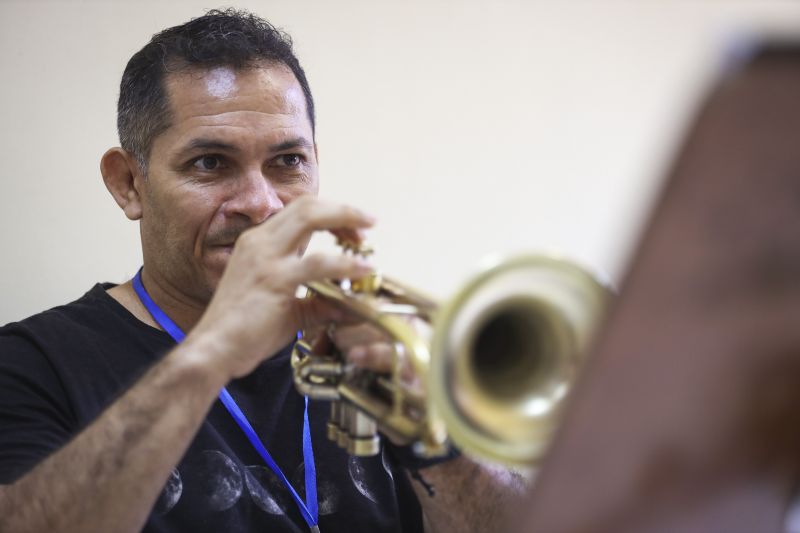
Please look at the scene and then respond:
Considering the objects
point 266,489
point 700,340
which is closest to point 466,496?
point 266,489

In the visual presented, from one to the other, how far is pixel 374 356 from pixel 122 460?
362 mm

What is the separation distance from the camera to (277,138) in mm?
1555

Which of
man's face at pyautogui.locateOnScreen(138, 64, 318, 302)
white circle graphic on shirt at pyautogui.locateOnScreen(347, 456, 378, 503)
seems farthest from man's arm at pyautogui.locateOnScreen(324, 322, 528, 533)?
man's face at pyautogui.locateOnScreen(138, 64, 318, 302)

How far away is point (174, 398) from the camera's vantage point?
3.47 feet

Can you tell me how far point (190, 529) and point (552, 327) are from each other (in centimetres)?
75

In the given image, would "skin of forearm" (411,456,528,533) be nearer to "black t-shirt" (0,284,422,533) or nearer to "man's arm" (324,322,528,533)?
"man's arm" (324,322,528,533)

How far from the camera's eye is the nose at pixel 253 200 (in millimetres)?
1506

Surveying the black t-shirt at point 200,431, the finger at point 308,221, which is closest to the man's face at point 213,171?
the black t-shirt at point 200,431

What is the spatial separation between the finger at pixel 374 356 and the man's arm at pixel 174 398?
0.10m

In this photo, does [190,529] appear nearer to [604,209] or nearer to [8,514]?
[8,514]

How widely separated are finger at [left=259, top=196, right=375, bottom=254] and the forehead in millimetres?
504

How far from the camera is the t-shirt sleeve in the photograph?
1.20 meters

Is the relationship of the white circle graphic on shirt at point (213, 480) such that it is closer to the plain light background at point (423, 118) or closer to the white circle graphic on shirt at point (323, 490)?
the white circle graphic on shirt at point (323, 490)

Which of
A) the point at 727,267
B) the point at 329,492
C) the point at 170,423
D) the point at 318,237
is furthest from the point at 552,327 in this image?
the point at 318,237
